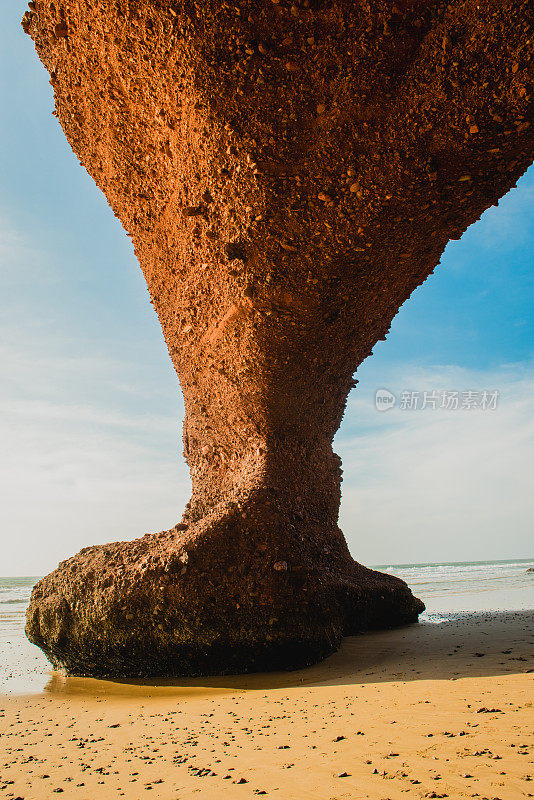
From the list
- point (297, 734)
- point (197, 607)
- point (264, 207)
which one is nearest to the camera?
point (297, 734)

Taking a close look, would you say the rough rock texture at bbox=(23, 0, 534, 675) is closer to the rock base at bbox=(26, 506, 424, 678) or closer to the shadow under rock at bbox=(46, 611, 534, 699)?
the rock base at bbox=(26, 506, 424, 678)

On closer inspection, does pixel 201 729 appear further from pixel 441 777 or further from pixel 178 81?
pixel 178 81

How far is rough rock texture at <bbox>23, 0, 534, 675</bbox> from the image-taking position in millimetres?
3424

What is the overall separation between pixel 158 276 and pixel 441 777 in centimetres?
467

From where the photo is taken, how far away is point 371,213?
390 cm

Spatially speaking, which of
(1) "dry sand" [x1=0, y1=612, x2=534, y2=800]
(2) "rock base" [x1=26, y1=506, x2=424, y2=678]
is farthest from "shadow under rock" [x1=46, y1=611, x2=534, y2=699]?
(2) "rock base" [x1=26, y1=506, x2=424, y2=678]

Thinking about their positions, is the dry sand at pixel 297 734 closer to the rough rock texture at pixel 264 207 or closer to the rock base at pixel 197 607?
the rock base at pixel 197 607

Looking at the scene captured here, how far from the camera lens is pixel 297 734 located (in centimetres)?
242

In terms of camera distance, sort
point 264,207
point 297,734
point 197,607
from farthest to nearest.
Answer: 1. point 264,207
2. point 197,607
3. point 297,734

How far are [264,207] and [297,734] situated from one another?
333cm

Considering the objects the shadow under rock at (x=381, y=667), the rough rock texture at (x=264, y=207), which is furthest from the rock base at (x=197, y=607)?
the shadow under rock at (x=381, y=667)

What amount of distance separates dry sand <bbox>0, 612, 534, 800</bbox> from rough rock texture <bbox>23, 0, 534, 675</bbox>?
50 cm

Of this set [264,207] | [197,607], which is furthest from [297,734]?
[264,207]

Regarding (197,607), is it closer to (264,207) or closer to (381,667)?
(381,667)
